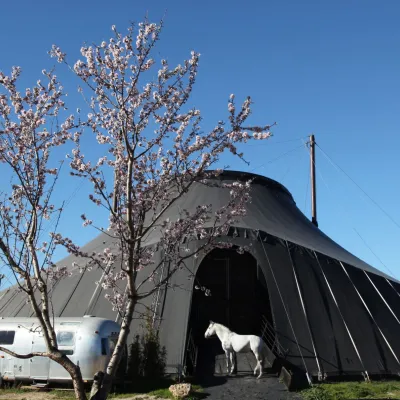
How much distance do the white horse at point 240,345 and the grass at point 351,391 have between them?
1.52 metres

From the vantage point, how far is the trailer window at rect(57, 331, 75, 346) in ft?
39.6

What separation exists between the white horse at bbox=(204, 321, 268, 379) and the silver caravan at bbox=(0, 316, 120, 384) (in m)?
2.60

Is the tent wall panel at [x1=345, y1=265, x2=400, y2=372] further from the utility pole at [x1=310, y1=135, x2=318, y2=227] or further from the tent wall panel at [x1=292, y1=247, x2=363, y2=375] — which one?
the utility pole at [x1=310, y1=135, x2=318, y2=227]

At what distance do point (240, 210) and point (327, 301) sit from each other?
7536 mm

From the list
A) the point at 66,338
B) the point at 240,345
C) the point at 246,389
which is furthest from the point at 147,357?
the point at 246,389

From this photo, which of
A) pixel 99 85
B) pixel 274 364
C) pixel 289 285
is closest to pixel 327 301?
pixel 289 285

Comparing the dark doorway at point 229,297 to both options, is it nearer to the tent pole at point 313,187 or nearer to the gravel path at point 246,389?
the gravel path at point 246,389

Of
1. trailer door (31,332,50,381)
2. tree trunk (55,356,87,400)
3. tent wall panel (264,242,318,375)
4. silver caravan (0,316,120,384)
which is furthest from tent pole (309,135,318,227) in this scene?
tree trunk (55,356,87,400)

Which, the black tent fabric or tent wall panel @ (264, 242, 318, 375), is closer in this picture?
tent wall panel @ (264, 242, 318, 375)

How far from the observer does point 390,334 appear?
46.3 ft

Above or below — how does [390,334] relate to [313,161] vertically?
below

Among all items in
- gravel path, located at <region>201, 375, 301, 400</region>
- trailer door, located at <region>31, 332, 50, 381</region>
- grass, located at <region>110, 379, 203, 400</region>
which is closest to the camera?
gravel path, located at <region>201, 375, 301, 400</region>

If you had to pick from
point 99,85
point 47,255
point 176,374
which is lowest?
point 176,374

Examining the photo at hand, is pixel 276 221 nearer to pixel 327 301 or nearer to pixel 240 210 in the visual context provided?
pixel 327 301
